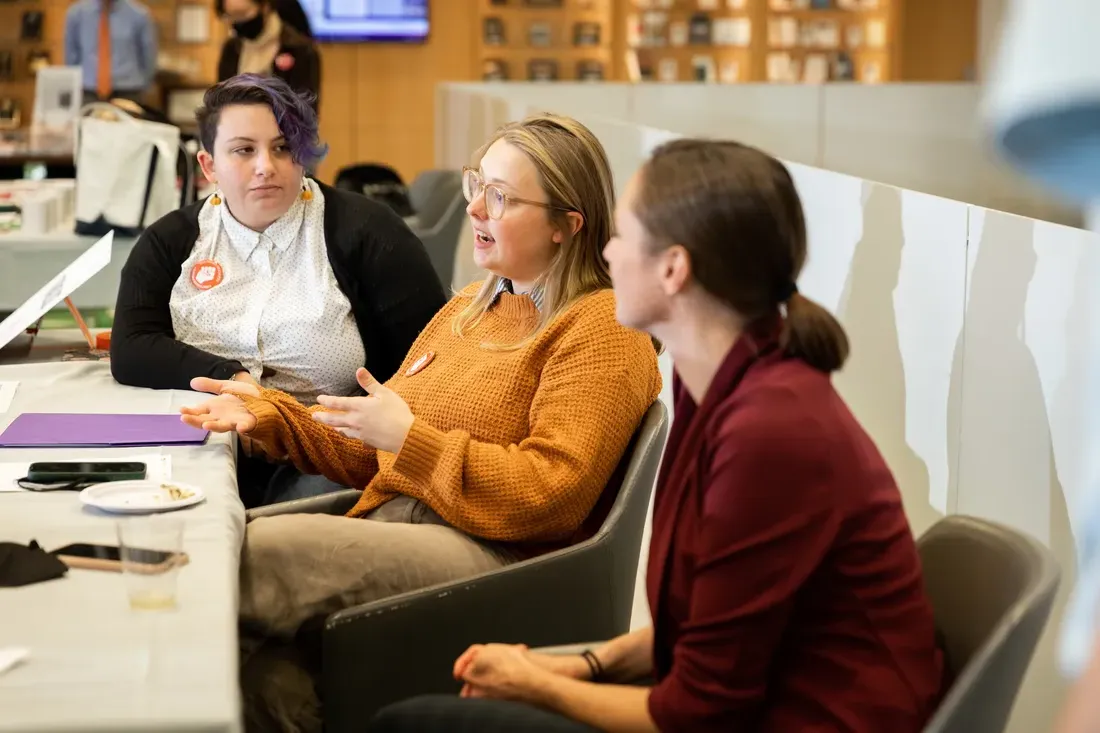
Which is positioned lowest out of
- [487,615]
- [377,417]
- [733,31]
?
[487,615]

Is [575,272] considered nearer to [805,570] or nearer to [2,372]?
[805,570]

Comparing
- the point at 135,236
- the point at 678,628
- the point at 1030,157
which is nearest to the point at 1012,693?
the point at 678,628

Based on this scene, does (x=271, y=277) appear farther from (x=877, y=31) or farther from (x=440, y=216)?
(x=877, y=31)

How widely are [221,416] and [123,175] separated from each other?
2559 mm

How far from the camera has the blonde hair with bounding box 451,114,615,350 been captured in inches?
80.7

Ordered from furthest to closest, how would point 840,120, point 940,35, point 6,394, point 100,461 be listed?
point 940,35 < point 840,120 < point 6,394 < point 100,461

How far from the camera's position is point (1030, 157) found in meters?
0.41

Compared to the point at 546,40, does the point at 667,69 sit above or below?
below

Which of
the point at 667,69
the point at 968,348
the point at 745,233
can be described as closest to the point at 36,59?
the point at 667,69

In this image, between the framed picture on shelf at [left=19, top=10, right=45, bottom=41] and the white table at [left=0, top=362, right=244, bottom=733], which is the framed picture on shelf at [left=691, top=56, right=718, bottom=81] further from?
the white table at [left=0, top=362, right=244, bottom=733]

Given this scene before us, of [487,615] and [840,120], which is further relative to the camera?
[840,120]

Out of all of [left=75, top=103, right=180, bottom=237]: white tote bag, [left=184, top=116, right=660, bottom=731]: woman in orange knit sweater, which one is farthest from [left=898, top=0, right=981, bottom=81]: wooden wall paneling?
[left=184, top=116, right=660, bottom=731]: woman in orange knit sweater

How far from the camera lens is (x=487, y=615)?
5.98 ft

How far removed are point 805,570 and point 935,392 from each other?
1538mm
